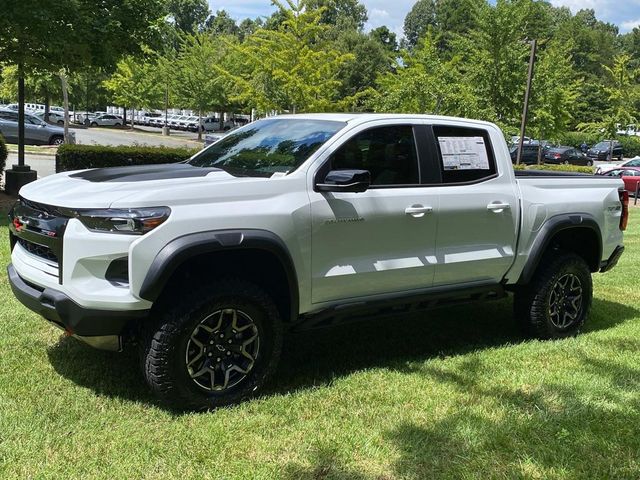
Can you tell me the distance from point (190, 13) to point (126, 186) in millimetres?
109099

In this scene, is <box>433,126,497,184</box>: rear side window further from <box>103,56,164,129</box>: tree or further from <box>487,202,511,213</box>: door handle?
<box>103,56,164,129</box>: tree

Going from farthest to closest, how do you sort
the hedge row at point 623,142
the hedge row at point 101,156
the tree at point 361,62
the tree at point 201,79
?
the tree at point 361,62
the hedge row at point 623,142
the tree at point 201,79
the hedge row at point 101,156

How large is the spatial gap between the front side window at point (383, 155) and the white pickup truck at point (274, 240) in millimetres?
11

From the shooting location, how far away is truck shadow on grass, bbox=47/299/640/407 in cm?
407

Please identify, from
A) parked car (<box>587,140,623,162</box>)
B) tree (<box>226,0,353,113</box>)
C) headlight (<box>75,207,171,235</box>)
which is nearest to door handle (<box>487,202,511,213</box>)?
headlight (<box>75,207,171,235</box>)

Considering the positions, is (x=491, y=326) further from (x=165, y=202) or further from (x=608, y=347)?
(x=165, y=202)

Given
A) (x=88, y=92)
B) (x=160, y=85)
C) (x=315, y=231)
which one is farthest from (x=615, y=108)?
(x=88, y=92)

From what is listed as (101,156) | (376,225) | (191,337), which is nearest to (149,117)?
(101,156)

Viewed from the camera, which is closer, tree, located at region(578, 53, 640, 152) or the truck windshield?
the truck windshield

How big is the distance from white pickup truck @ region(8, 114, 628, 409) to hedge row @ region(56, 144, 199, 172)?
30.4 ft

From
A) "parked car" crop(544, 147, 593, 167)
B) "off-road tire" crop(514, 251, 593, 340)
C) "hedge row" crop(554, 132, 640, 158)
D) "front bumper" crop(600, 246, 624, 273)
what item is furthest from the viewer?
"hedge row" crop(554, 132, 640, 158)

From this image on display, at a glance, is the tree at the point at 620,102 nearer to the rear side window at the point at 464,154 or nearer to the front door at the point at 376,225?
the rear side window at the point at 464,154

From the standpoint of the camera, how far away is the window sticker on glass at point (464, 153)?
4.67 m

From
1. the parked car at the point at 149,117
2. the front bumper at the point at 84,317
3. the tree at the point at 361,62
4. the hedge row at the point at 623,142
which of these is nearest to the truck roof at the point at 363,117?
the front bumper at the point at 84,317
